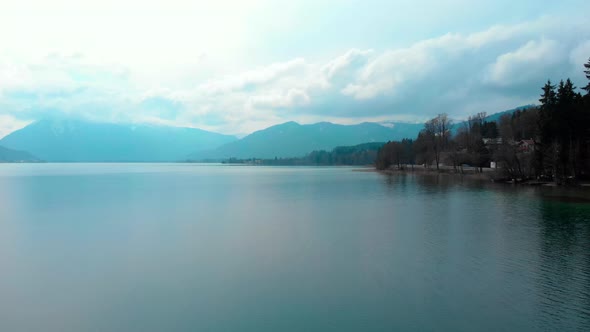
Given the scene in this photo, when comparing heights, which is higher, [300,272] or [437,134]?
[437,134]

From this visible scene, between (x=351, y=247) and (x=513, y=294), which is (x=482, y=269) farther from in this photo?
(x=351, y=247)

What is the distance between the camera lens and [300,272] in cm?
1297

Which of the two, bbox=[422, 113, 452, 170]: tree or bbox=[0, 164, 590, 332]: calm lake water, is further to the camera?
bbox=[422, 113, 452, 170]: tree

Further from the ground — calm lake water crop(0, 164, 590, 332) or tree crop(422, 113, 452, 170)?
tree crop(422, 113, 452, 170)

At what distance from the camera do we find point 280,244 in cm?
1719

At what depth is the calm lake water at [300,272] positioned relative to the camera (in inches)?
371

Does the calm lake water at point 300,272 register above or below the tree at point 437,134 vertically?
below

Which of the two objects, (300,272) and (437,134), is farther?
(437,134)

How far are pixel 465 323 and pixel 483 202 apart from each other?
24.2m

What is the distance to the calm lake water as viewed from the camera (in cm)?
941

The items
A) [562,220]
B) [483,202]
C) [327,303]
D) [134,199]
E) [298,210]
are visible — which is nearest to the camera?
[327,303]

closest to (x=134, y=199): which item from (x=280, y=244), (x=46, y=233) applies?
(x=46, y=233)

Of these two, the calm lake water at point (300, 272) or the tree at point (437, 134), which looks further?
the tree at point (437, 134)

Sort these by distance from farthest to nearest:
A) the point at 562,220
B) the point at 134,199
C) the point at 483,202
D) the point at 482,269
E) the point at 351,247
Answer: the point at 134,199 → the point at 483,202 → the point at 562,220 → the point at 351,247 → the point at 482,269
